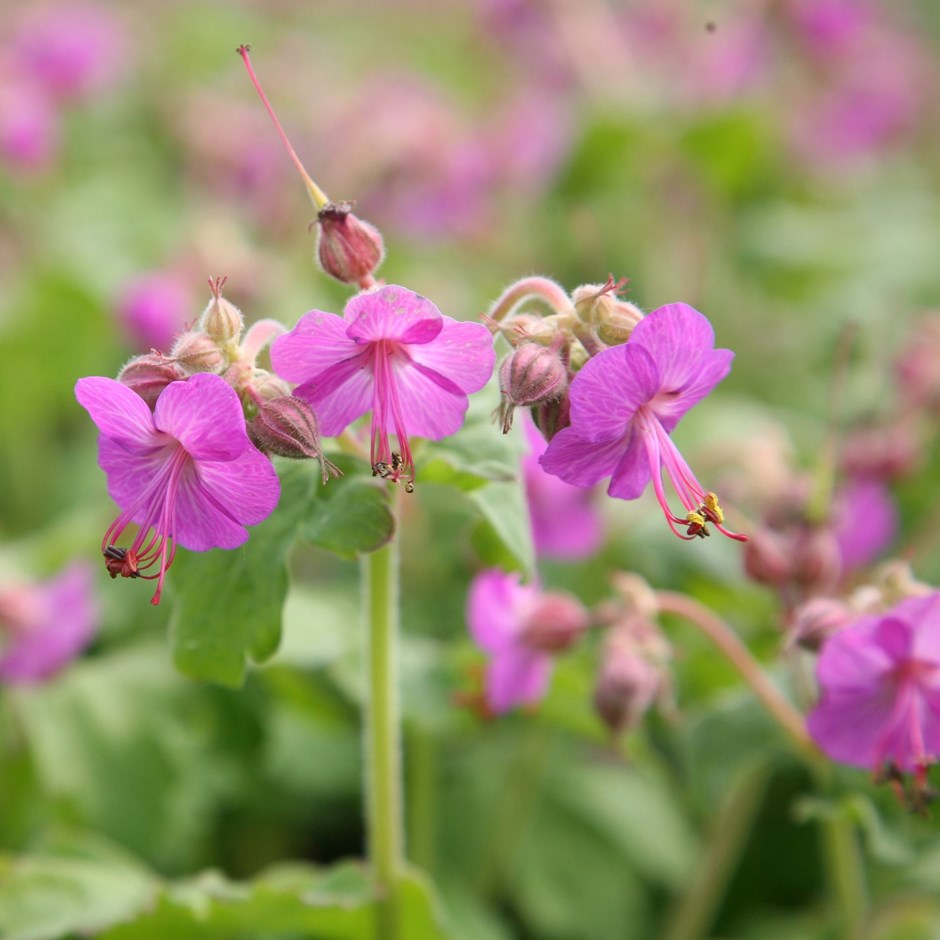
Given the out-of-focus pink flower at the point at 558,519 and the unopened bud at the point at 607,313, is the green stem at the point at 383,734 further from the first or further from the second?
the out-of-focus pink flower at the point at 558,519

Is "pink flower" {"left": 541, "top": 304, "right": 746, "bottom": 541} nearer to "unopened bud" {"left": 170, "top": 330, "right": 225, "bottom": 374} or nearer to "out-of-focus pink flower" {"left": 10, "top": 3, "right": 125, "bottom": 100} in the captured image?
"unopened bud" {"left": 170, "top": 330, "right": 225, "bottom": 374}

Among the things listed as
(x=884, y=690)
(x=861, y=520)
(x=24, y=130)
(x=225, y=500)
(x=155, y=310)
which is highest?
(x=24, y=130)

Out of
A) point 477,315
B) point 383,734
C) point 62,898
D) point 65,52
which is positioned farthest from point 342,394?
point 65,52

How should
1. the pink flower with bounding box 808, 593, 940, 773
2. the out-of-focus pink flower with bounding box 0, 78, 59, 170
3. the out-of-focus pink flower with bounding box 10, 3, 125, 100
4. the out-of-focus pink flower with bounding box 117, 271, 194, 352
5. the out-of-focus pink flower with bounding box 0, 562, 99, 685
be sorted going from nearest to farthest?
1. the pink flower with bounding box 808, 593, 940, 773
2. the out-of-focus pink flower with bounding box 0, 562, 99, 685
3. the out-of-focus pink flower with bounding box 117, 271, 194, 352
4. the out-of-focus pink flower with bounding box 0, 78, 59, 170
5. the out-of-focus pink flower with bounding box 10, 3, 125, 100

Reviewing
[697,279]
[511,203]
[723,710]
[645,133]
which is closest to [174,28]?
[511,203]

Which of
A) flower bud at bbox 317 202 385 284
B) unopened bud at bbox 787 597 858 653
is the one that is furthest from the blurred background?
flower bud at bbox 317 202 385 284

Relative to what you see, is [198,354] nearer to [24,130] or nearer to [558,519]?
[558,519]
